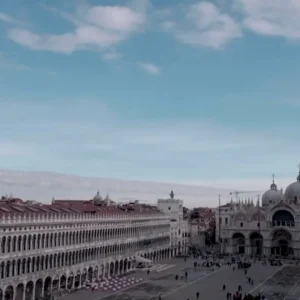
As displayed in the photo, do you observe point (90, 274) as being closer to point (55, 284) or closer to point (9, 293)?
point (55, 284)

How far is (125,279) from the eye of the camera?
75188mm

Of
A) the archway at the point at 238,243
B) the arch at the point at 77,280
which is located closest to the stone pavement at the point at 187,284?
the arch at the point at 77,280

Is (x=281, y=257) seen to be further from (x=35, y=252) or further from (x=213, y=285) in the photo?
(x=35, y=252)

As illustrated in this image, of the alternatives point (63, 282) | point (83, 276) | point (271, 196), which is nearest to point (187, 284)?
point (83, 276)

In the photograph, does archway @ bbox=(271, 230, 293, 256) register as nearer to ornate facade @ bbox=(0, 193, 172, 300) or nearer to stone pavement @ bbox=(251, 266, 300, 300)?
stone pavement @ bbox=(251, 266, 300, 300)

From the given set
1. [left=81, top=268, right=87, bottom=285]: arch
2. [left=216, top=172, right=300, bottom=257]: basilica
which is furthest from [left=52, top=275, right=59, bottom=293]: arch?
[left=216, top=172, right=300, bottom=257]: basilica

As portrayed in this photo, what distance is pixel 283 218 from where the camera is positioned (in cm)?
11794

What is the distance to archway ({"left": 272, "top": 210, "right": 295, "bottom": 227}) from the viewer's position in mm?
116800

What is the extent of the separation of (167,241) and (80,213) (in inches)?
1690

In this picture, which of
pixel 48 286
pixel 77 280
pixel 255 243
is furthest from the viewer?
pixel 255 243

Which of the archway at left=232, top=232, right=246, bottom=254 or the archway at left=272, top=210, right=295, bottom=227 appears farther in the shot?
the archway at left=232, top=232, right=246, bottom=254

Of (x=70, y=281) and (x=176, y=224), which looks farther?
(x=176, y=224)

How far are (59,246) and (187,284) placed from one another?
18.0 metres

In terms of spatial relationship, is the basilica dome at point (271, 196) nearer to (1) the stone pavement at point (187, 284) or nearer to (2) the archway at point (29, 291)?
(1) the stone pavement at point (187, 284)
